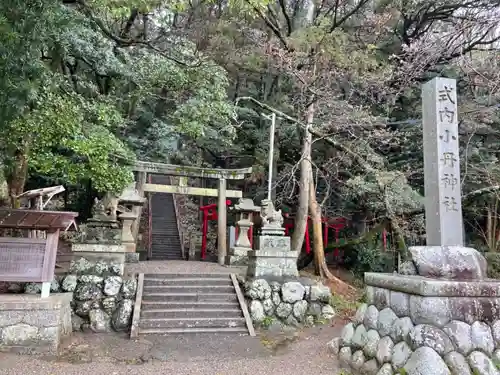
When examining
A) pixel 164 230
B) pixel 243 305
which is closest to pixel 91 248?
pixel 243 305

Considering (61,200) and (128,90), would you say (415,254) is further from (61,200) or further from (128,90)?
(61,200)

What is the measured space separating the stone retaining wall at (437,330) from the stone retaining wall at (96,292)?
503 centimetres

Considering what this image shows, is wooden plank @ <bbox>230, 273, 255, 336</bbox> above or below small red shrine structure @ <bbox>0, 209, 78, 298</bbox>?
below

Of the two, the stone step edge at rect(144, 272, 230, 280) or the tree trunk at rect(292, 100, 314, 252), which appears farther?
the tree trunk at rect(292, 100, 314, 252)

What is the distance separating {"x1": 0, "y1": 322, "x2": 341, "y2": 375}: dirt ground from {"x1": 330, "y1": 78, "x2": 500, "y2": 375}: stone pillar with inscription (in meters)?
1.07

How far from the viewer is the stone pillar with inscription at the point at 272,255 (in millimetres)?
8602

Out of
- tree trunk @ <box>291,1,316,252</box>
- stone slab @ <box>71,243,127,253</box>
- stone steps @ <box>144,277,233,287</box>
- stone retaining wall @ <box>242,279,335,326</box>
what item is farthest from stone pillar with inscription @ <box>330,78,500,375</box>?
tree trunk @ <box>291,1,316,252</box>

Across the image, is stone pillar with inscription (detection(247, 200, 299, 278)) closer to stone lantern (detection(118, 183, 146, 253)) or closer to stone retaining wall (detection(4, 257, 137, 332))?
stone retaining wall (detection(4, 257, 137, 332))

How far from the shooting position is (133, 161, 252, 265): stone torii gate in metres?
11.6

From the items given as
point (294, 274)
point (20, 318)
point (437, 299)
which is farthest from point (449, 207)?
point (20, 318)

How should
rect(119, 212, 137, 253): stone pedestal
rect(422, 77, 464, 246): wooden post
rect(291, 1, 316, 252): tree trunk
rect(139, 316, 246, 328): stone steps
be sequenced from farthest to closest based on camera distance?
rect(291, 1, 316, 252): tree trunk → rect(119, 212, 137, 253): stone pedestal → rect(139, 316, 246, 328): stone steps → rect(422, 77, 464, 246): wooden post

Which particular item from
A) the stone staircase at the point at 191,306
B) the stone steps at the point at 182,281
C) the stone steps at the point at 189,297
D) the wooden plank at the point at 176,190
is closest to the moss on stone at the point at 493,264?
the wooden plank at the point at 176,190

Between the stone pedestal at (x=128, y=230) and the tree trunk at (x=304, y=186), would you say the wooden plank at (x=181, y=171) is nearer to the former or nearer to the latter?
the stone pedestal at (x=128, y=230)

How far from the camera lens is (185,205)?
2216 cm
